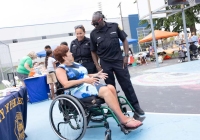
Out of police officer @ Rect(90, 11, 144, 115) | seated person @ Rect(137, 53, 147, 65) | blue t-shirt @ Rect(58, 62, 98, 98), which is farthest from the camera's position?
seated person @ Rect(137, 53, 147, 65)

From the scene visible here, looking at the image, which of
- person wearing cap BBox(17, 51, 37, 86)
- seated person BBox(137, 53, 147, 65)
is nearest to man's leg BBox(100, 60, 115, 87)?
person wearing cap BBox(17, 51, 37, 86)

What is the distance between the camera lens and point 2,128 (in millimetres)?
1963

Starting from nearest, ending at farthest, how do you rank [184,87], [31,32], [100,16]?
[100,16] < [184,87] < [31,32]

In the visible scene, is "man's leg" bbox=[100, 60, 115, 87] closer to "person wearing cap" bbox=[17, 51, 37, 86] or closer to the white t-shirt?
the white t-shirt

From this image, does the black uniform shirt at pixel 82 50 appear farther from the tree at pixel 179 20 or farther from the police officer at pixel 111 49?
the tree at pixel 179 20

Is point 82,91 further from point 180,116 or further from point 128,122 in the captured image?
point 180,116

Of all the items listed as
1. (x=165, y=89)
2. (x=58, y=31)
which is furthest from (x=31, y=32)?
(x=165, y=89)

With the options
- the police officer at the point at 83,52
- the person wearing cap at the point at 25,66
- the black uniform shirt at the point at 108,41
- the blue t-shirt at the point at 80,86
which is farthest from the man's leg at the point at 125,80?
the person wearing cap at the point at 25,66

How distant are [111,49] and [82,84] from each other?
71cm

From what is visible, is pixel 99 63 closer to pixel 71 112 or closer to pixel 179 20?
pixel 71 112

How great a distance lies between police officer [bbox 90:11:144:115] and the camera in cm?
295

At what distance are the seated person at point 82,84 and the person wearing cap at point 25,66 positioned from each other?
322 centimetres

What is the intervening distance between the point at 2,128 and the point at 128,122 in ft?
4.25

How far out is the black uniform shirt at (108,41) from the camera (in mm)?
2953
